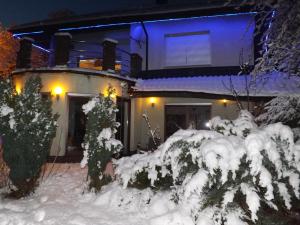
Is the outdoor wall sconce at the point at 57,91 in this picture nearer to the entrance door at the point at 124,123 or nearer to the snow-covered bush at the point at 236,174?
the entrance door at the point at 124,123

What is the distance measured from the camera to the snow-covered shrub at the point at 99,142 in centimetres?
708

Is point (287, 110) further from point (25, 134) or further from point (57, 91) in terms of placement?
point (57, 91)

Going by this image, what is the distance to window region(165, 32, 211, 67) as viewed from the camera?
16.1 metres

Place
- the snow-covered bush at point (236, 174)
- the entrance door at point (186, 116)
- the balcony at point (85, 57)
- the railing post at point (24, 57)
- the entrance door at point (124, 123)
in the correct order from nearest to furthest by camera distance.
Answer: the snow-covered bush at point (236, 174) → the balcony at point (85, 57) → the railing post at point (24, 57) → the entrance door at point (124, 123) → the entrance door at point (186, 116)

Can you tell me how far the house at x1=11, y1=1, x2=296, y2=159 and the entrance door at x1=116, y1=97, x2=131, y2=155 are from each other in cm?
4

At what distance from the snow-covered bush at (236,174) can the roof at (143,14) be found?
10.7 m

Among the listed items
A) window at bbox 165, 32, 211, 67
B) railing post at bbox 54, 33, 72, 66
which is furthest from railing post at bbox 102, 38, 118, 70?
window at bbox 165, 32, 211, 67

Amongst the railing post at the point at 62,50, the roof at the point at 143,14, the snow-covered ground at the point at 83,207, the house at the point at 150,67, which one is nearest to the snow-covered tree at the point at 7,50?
the house at the point at 150,67

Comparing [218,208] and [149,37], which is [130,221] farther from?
[149,37]

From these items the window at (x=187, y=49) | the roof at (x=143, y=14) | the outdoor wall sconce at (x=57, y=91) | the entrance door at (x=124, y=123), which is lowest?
the entrance door at (x=124, y=123)

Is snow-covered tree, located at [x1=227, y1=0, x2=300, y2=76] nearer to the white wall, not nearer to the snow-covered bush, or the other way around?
the snow-covered bush

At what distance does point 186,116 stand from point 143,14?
17.1 ft

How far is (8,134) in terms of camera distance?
22.2 ft

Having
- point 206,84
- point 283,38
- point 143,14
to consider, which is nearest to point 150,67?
point 143,14
